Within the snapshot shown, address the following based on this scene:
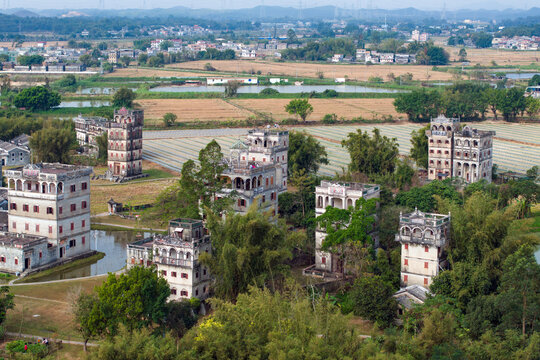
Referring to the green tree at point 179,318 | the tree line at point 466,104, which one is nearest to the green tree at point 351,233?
the green tree at point 179,318

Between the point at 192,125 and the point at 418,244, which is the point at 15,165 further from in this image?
the point at 418,244

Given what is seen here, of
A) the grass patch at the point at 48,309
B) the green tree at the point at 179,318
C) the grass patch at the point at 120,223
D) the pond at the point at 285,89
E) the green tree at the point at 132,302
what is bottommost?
the grass patch at the point at 48,309

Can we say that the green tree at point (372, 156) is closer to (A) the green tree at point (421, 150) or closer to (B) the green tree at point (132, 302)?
(A) the green tree at point (421, 150)

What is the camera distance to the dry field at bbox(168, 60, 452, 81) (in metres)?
170

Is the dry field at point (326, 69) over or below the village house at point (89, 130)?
over

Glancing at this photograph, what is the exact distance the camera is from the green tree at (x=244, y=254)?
3928 cm

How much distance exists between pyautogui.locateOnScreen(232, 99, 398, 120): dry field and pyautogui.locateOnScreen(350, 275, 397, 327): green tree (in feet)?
240

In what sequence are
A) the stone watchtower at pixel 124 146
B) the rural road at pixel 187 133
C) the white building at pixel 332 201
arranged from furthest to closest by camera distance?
the rural road at pixel 187 133, the stone watchtower at pixel 124 146, the white building at pixel 332 201

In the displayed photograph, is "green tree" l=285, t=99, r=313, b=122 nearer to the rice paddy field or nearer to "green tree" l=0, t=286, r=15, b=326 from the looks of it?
the rice paddy field

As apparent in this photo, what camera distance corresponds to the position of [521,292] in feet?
120

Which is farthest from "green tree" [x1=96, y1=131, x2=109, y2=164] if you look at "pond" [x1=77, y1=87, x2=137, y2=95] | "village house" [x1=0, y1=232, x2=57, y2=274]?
"pond" [x1=77, y1=87, x2=137, y2=95]

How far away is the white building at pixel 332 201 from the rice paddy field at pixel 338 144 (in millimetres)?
25864

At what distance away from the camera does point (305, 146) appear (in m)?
67.9

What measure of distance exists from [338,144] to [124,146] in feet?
89.6
